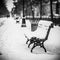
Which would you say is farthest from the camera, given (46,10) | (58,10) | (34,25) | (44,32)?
(46,10)

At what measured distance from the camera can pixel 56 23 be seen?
60.1 ft

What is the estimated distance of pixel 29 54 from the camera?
18.5 ft

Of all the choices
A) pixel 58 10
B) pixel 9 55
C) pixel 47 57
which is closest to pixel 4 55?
pixel 9 55

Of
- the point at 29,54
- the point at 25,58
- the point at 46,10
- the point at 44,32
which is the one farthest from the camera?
the point at 46,10

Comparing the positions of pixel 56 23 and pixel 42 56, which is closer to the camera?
pixel 42 56

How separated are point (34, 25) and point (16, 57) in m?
7.86

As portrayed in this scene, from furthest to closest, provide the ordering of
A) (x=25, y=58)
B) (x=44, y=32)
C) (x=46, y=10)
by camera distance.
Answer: (x=46, y=10), (x=44, y=32), (x=25, y=58)

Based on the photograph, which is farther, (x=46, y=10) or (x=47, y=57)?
(x=46, y=10)

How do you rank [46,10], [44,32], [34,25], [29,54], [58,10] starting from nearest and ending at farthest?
[29,54]
[44,32]
[34,25]
[58,10]
[46,10]

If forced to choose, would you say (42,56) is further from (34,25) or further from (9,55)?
(34,25)

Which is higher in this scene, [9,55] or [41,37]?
[41,37]

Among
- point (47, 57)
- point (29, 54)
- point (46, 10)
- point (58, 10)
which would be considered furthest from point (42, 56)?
point (46, 10)

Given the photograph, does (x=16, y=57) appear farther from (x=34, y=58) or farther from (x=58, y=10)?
(x=58, y=10)

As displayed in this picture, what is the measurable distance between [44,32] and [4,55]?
7.02 ft
